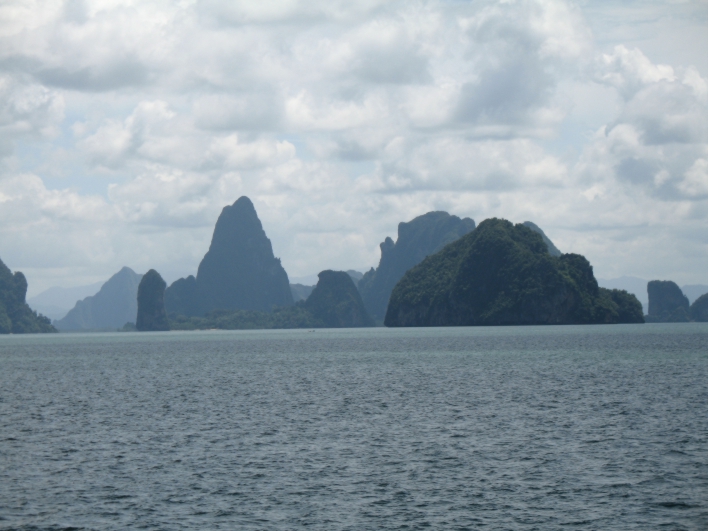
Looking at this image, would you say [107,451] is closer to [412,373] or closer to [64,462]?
[64,462]

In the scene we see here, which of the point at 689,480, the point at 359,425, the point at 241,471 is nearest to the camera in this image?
the point at 689,480

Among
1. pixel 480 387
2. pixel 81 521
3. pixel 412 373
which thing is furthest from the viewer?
pixel 412 373

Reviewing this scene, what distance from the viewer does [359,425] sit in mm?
49281

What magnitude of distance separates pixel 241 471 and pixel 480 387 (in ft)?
131

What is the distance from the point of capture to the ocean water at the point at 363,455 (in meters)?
28.5

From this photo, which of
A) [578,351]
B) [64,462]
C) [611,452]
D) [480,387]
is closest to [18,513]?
[64,462]

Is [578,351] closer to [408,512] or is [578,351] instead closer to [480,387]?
[480,387]

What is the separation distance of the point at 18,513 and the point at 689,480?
88.0 feet

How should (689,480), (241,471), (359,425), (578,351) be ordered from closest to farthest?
(689,480) < (241,471) < (359,425) < (578,351)

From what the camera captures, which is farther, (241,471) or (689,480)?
(241,471)

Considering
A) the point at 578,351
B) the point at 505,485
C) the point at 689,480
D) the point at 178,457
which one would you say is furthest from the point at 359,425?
the point at 578,351

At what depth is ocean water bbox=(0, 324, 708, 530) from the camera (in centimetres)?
2853

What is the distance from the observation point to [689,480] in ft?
106

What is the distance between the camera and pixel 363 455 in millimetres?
39312
